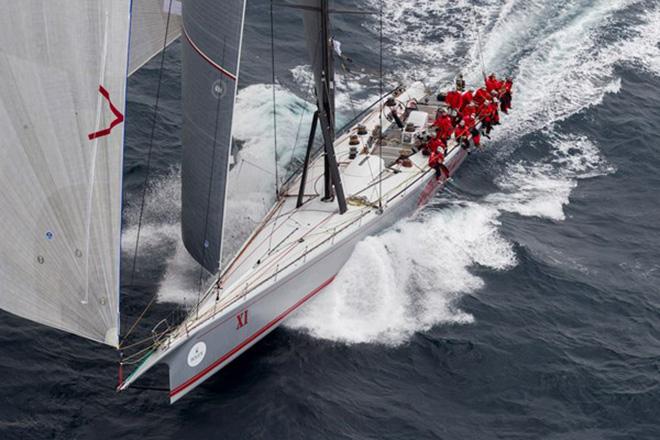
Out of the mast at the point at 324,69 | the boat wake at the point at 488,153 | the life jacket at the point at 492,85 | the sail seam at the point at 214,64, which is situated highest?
the sail seam at the point at 214,64

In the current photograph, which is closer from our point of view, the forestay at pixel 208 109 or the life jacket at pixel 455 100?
the forestay at pixel 208 109

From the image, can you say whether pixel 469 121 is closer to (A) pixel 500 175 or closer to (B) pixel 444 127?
(B) pixel 444 127

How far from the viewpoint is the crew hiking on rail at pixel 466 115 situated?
1077 inches

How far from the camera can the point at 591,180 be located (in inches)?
1107

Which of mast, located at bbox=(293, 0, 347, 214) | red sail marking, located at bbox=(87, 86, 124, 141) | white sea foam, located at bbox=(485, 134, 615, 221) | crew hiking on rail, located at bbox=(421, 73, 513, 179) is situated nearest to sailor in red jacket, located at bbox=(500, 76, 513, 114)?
crew hiking on rail, located at bbox=(421, 73, 513, 179)

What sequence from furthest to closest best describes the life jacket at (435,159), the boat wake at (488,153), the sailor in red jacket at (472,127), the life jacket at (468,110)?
the life jacket at (468,110), the sailor in red jacket at (472,127), the life jacket at (435,159), the boat wake at (488,153)

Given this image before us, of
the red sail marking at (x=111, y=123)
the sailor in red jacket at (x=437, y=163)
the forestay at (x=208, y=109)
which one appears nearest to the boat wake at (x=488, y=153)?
the sailor in red jacket at (x=437, y=163)

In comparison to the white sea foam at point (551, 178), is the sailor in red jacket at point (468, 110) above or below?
above

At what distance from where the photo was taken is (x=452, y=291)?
23.0 metres

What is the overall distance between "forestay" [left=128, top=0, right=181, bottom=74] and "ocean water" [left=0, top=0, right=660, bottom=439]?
4595 millimetres

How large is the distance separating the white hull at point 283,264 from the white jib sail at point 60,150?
3.65 metres

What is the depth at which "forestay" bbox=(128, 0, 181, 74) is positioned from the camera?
20578mm

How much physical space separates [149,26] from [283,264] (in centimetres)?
619

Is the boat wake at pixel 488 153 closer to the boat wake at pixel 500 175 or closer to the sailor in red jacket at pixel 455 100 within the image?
the boat wake at pixel 500 175
